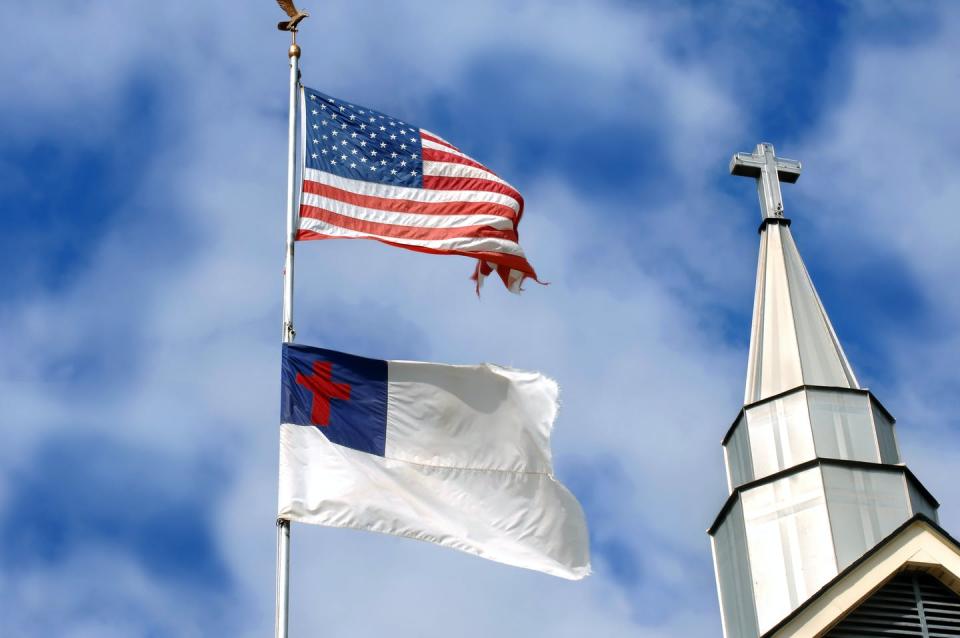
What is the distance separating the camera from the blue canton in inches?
967

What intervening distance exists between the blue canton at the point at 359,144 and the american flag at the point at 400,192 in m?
0.01

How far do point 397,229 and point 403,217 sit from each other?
0.99 ft

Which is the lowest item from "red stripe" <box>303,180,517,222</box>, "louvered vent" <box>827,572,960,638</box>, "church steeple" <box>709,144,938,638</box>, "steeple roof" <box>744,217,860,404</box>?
"louvered vent" <box>827,572,960,638</box>

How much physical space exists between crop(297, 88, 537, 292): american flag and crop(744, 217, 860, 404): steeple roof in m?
5.01

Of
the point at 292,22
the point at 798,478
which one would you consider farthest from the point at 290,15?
the point at 798,478

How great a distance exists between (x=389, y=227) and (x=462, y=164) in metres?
1.84

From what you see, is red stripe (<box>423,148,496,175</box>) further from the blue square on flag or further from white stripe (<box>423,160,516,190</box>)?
the blue square on flag

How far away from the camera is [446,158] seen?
2541cm

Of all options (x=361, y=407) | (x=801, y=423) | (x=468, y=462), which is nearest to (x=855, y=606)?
(x=801, y=423)

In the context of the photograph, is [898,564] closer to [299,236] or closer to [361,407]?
[361,407]

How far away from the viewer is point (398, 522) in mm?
21734

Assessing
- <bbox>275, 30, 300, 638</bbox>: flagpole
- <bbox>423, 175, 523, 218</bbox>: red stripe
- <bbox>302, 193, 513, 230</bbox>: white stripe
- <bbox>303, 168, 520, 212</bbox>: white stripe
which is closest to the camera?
<bbox>275, 30, 300, 638</bbox>: flagpole

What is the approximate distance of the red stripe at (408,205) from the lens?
78.9ft

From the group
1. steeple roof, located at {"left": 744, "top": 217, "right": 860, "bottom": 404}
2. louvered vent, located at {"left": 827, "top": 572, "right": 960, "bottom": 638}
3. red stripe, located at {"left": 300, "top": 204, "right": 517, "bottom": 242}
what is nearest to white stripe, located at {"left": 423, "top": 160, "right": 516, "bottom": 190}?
red stripe, located at {"left": 300, "top": 204, "right": 517, "bottom": 242}
